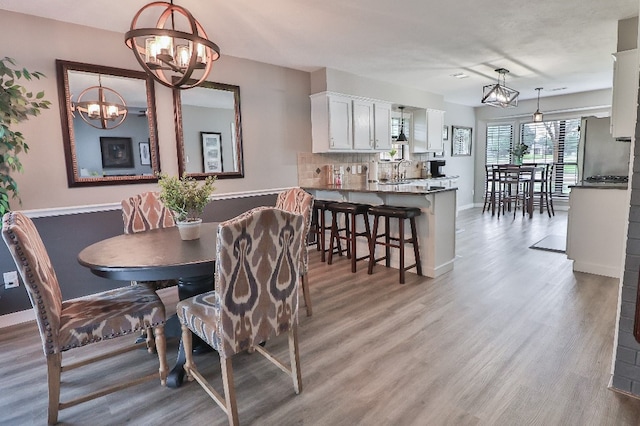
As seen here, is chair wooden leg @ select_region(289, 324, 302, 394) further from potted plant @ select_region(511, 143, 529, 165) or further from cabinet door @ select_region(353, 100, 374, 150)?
potted plant @ select_region(511, 143, 529, 165)

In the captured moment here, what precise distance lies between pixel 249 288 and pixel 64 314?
39.5 inches

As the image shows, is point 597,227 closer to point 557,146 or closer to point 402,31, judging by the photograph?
point 402,31

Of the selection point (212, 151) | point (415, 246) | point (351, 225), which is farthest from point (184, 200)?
point (415, 246)

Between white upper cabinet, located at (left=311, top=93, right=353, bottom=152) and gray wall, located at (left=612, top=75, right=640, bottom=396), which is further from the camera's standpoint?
white upper cabinet, located at (left=311, top=93, right=353, bottom=152)

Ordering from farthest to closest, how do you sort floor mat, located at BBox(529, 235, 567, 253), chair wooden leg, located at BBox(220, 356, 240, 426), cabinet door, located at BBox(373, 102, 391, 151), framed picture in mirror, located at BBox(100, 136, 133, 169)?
1. cabinet door, located at BBox(373, 102, 391, 151)
2. floor mat, located at BBox(529, 235, 567, 253)
3. framed picture in mirror, located at BBox(100, 136, 133, 169)
4. chair wooden leg, located at BBox(220, 356, 240, 426)

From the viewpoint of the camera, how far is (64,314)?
1822mm

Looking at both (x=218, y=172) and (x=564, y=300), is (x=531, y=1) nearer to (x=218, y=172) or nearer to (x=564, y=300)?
(x=564, y=300)

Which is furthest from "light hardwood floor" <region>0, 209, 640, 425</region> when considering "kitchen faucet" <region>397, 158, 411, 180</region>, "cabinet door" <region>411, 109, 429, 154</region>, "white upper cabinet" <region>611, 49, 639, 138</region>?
"cabinet door" <region>411, 109, 429, 154</region>

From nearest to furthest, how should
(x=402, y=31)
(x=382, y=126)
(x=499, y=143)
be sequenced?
(x=402, y=31) < (x=382, y=126) < (x=499, y=143)

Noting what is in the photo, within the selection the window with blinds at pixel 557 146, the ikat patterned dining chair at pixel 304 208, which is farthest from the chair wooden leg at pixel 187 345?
the window with blinds at pixel 557 146

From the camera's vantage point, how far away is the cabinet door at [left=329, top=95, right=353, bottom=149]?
4720 millimetres

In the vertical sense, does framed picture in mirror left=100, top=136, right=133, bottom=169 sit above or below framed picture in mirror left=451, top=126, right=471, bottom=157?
below

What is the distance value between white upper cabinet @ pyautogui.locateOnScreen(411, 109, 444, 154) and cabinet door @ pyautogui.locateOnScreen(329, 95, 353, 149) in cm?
215

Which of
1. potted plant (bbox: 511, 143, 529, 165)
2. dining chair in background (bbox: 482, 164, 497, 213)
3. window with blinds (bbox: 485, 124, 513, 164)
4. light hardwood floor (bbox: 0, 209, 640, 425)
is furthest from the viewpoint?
window with blinds (bbox: 485, 124, 513, 164)
